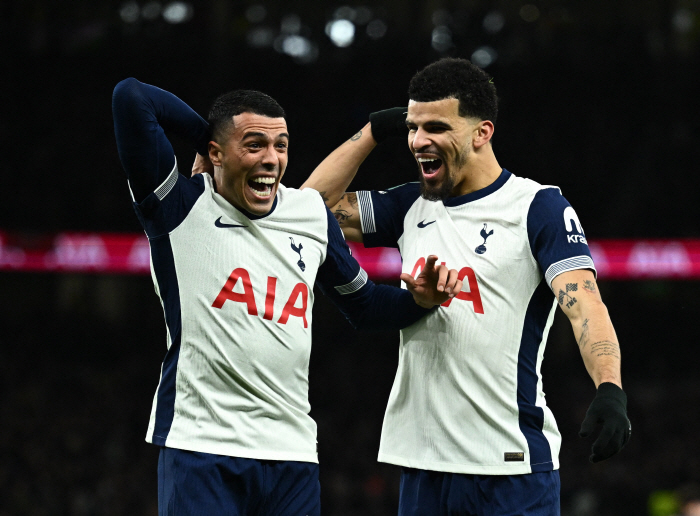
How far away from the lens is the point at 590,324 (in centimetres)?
303

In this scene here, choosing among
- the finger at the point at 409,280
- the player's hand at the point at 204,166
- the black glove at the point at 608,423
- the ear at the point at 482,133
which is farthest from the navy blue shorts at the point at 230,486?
the ear at the point at 482,133

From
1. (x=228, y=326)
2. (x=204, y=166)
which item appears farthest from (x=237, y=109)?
(x=228, y=326)

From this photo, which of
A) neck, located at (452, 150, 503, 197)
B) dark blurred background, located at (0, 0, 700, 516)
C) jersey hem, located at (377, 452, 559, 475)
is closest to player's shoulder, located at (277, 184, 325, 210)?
neck, located at (452, 150, 503, 197)

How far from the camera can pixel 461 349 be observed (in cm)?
327

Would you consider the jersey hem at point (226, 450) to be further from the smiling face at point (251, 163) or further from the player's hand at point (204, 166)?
the player's hand at point (204, 166)

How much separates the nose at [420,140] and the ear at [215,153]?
0.78 metres

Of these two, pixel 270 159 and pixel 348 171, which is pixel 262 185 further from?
pixel 348 171

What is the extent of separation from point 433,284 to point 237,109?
99 centimetres

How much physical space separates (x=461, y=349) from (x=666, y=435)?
12308mm

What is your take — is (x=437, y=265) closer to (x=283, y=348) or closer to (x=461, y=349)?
(x=461, y=349)

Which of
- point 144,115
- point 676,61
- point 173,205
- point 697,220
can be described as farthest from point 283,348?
point 676,61

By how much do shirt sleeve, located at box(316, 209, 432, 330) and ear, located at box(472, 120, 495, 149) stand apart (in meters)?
0.66

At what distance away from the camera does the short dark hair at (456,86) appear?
3.41 m

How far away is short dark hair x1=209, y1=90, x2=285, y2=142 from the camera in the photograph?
322cm
